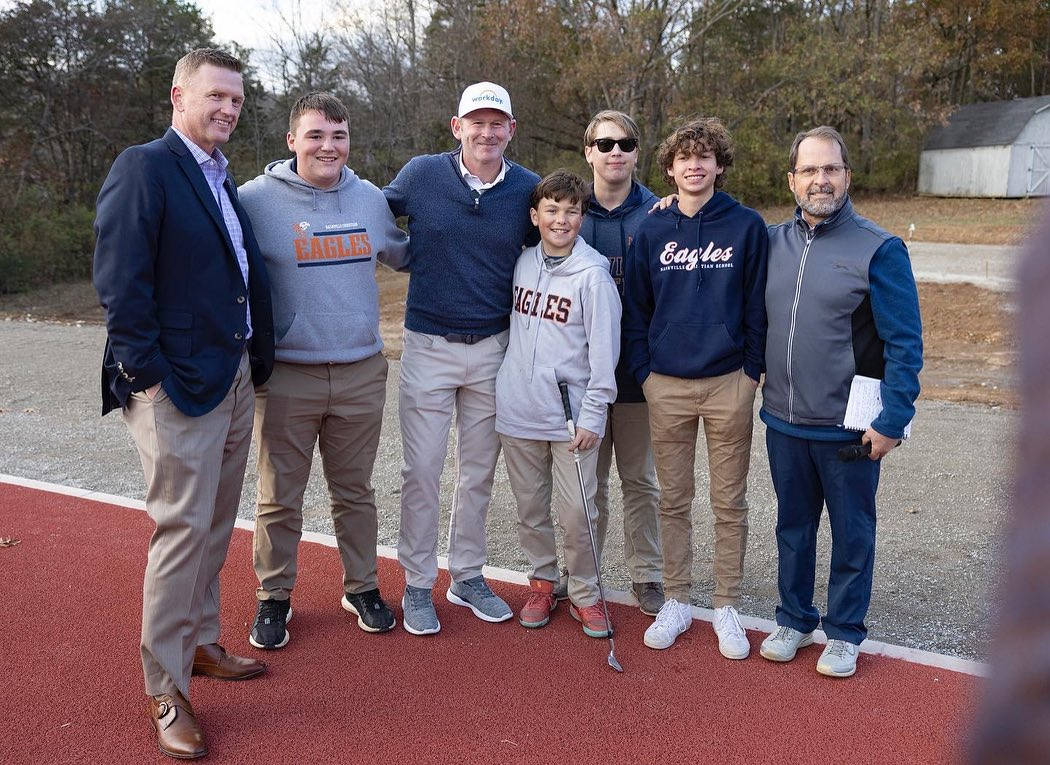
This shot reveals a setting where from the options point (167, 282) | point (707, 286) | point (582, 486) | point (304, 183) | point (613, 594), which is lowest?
point (613, 594)

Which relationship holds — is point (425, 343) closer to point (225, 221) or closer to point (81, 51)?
point (225, 221)

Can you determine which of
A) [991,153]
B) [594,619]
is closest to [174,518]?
[594,619]

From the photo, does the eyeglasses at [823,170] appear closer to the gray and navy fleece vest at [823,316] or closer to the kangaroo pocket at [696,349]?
the gray and navy fleece vest at [823,316]

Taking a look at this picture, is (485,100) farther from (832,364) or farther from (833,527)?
(833,527)

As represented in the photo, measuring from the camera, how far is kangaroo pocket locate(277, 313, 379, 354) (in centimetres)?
421

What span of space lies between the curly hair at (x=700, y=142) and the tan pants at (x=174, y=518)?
2.23m

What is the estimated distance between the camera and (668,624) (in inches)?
178

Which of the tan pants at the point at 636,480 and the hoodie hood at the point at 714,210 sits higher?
the hoodie hood at the point at 714,210

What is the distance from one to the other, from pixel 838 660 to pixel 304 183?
311 cm

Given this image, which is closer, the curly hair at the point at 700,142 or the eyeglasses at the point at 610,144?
the curly hair at the point at 700,142

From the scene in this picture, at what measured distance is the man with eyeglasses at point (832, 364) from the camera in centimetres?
381

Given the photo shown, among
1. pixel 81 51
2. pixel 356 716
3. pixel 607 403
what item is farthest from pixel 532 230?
pixel 81 51

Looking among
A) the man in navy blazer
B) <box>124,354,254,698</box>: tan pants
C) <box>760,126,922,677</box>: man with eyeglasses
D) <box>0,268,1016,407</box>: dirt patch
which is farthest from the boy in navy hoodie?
<box>0,268,1016,407</box>: dirt patch

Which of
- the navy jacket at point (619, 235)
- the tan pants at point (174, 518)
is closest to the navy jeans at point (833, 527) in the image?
the navy jacket at point (619, 235)
